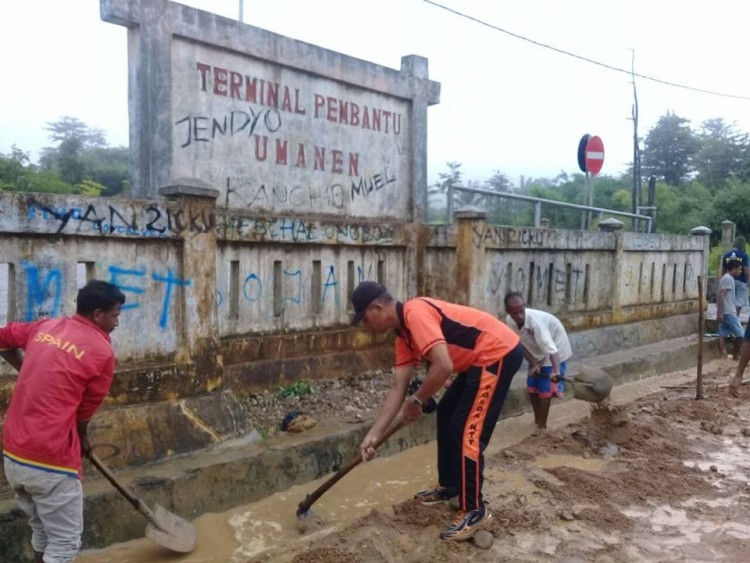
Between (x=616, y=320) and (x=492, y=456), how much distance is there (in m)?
5.20

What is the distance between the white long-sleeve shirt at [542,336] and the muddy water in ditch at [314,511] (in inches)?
34.9

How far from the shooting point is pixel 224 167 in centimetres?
646

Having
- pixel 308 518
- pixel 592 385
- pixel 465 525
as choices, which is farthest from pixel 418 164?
pixel 465 525

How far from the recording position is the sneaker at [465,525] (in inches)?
167

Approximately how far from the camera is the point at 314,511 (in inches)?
186

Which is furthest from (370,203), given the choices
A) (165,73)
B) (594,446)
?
(594,446)

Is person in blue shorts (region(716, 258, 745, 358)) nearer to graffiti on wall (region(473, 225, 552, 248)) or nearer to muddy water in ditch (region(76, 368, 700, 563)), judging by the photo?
graffiti on wall (region(473, 225, 552, 248))

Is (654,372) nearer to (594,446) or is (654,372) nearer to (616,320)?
(616,320)

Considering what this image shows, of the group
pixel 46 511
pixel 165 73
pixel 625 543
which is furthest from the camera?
pixel 165 73

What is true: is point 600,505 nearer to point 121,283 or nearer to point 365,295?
point 365,295

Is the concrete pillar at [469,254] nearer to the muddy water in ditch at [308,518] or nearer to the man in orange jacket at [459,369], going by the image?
the muddy water in ditch at [308,518]

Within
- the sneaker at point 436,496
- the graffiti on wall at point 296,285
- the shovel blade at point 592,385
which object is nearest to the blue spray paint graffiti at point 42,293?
the graffiti on wall at point 296,285

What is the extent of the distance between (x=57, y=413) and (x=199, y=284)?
6.91 ft

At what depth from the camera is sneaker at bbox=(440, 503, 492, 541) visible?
167 inches
